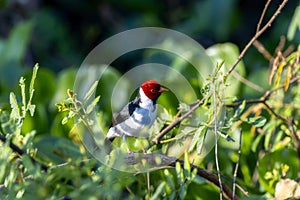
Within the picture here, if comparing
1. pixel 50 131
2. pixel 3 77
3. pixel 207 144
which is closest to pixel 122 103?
pixel 50 131

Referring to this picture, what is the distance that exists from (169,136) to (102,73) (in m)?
0.90

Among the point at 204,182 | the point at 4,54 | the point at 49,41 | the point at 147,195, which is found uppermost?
the point at 49,41

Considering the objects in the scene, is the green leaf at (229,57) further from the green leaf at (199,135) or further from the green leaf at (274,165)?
the green leaf at (199,135)

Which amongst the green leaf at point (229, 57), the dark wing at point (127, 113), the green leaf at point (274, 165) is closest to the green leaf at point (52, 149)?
the dark wing at point (127, 113)

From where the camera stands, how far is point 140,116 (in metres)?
1.51

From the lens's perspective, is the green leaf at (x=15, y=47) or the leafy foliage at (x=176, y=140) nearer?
the leafy foliage at (x=176, y=140)

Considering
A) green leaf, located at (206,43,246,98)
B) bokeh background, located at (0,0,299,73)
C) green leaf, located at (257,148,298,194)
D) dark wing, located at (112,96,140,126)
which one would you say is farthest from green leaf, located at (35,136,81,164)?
bokeh background, located at (0,0,299,73)

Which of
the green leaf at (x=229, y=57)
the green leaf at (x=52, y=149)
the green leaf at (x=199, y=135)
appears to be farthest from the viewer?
the green leaf at (x=229, y=57)

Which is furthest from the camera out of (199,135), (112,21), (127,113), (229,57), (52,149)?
(112,21)

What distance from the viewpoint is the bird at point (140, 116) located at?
4.95 ft

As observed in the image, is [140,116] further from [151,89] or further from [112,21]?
[112,21]

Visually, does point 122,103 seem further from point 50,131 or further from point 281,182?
point 281,182

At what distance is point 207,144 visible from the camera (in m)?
1.76

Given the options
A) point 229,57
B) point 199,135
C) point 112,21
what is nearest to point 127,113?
point 199,135
